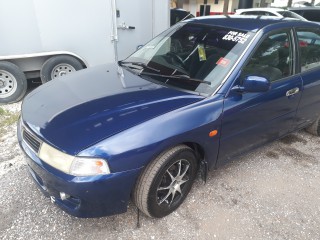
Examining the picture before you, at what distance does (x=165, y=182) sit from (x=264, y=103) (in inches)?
49.8

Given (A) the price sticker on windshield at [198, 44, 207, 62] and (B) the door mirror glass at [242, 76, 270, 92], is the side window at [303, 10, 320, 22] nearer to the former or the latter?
(A) the price sticker on windshield at [198, 44, 207, 62]

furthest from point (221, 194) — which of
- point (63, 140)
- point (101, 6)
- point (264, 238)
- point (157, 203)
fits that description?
point (101, 6)

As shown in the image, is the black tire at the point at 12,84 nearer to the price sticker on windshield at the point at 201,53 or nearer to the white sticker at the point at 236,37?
the price sticker on windshield at the point at 201,53

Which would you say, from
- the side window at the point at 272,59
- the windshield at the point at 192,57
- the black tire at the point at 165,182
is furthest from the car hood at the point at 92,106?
the side window at the point at 272,59

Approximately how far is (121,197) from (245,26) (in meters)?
2.03

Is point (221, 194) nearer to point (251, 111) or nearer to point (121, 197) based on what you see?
point (251, 111)

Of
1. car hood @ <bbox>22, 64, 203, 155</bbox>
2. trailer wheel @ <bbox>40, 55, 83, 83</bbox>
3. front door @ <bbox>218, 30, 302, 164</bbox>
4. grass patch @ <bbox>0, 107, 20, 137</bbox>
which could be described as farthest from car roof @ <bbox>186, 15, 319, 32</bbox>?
grass patch @ <bbox>0, 107, 20, 137</bbox>

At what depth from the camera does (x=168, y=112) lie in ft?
7.30

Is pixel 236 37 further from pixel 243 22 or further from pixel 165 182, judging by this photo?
pixel 165 182

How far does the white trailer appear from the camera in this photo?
15.3 feet

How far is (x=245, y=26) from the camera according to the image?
2.84 metres

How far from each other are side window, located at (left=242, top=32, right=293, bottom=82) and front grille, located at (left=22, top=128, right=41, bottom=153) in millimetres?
1864

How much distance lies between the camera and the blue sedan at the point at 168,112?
2.00 meters

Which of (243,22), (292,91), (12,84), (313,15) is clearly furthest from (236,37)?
(313,15)
